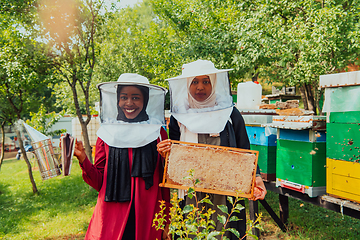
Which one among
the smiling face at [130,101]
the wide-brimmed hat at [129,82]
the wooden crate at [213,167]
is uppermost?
the wide-brimmed hat at [129,82]

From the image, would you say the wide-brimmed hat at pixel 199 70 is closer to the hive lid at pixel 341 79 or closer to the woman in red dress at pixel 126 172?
the woman in red dress at pixel 126 172

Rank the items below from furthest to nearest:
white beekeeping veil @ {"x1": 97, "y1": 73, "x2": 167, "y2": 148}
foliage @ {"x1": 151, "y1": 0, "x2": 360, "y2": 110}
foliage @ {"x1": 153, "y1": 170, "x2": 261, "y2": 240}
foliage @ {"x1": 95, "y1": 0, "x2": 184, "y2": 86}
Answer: foliage @ {"x1": 95, "y1": 0, "x2": 184, "y2": 86} < foliage @ {"x1": 151, "y1": 0, "x2": 360, "y2": 110} < white beekeeping veil @ {"x1": 97, "y1": 73, "x2": 167, "y2": 148} < foliage @ {"x1": 153, "y1": 170, "x2": 261, "y2": 240}

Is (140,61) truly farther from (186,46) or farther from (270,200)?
(270,200)

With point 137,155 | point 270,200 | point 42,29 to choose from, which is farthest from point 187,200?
point 42,29

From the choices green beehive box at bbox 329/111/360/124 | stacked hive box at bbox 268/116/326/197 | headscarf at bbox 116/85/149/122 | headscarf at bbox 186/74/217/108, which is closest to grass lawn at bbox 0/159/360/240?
stacked hive box at bbox 268/116/326/197

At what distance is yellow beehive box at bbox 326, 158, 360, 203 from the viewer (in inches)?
102

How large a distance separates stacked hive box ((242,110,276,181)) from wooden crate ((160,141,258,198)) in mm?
2144

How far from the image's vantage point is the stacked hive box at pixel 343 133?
2564 millimetres

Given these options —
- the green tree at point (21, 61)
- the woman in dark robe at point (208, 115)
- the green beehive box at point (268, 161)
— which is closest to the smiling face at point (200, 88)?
the woman in dark robe at point (208, 115)

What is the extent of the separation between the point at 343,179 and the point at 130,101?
2.35 m

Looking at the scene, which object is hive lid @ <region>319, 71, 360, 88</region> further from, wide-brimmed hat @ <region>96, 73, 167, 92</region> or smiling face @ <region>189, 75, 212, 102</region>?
wide-brimmed hat @ <region>96, 73, 167, 92</region>

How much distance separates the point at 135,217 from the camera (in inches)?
84.0

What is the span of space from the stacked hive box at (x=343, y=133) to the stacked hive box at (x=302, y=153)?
0.25 meters

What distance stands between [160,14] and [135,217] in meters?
11.3
